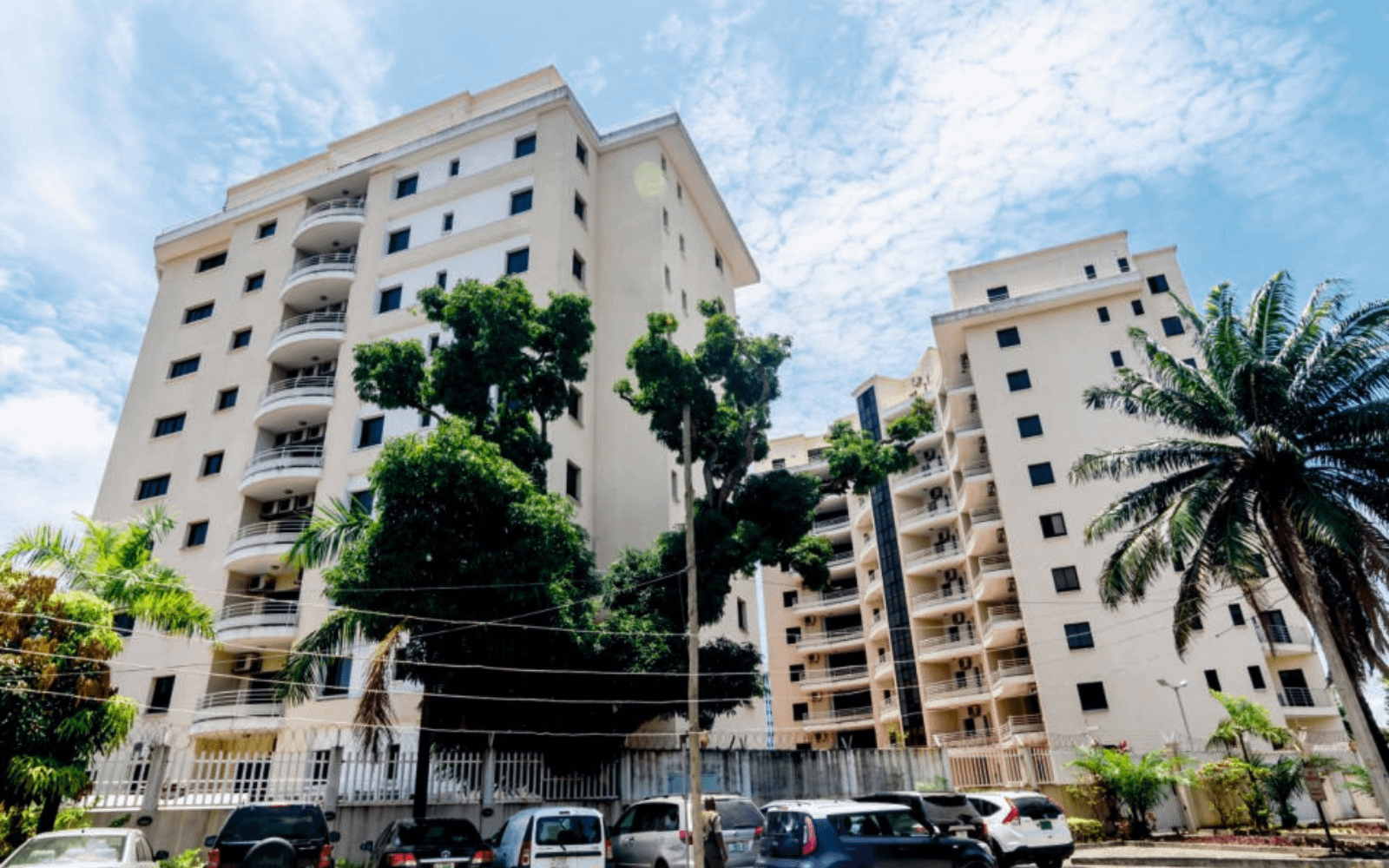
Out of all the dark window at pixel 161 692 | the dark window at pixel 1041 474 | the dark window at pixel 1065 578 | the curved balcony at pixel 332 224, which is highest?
the curved balcony at pixel 332 224

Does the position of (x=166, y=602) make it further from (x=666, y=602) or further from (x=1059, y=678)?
(x=1059, y=678)

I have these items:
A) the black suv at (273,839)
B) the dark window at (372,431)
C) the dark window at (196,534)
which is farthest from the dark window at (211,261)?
the black suv at (273,839)

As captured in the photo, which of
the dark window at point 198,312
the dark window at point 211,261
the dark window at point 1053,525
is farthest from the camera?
the dark window at point 211,261

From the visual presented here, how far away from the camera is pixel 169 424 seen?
111 feet

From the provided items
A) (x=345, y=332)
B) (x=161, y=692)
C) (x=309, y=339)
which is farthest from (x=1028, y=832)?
(x=309, y=339)

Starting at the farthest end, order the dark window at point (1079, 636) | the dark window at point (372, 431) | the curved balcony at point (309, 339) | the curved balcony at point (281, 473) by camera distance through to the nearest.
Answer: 1. the dark window at point (1079, 636)
2. the curved balcony at point (309, 339)
3. the dark window at point (372, 431)
4. the curved balcony at point (281, 473)

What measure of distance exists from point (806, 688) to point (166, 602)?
149 feet

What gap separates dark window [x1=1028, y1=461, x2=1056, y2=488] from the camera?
38.8m

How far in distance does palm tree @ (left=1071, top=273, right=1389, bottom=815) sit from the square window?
1622 centimetres

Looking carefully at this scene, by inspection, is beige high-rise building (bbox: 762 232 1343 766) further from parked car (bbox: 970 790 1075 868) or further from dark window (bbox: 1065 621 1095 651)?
parked car (bbox: 970 790 1075 868)

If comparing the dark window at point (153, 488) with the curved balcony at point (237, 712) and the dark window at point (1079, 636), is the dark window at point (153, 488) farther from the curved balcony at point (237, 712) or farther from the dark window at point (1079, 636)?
the dark window at point (1079, 636)

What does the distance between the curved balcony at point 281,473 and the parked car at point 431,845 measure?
18.7 meters

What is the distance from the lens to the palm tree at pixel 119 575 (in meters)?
15.7

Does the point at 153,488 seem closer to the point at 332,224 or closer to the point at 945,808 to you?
the point at 332,224
